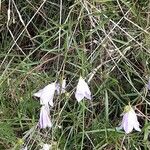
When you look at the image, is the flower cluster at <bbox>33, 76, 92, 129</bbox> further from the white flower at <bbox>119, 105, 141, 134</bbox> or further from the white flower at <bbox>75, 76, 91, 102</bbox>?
the white flower at <bbox>119, 105, 141, 134</bbox>

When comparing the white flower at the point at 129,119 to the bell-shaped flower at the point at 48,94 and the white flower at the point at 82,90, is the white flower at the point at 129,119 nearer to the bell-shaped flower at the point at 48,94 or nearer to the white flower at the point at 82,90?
the white flower at the point at 82,90

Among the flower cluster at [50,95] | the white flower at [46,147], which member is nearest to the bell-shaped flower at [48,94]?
the flower cluster at [50,95]

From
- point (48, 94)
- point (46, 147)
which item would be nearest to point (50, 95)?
point (48, 94)

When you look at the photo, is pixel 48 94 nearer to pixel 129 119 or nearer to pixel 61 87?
pixel 61 87

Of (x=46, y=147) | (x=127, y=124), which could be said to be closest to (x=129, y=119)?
(x=127, y=124)

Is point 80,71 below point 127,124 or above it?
above

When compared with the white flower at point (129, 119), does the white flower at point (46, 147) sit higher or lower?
lower

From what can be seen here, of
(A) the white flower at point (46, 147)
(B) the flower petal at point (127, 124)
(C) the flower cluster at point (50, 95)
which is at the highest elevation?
(C) the flower cluster at point (50, 95)

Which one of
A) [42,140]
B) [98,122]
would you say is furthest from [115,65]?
[42,140]

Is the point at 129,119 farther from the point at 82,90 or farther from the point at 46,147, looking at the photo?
the point at 46,147

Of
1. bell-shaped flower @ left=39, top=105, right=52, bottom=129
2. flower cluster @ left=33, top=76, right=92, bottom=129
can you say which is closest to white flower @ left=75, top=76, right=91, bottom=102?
flower cluster @ left=33, top=76, right=92, bottom=129

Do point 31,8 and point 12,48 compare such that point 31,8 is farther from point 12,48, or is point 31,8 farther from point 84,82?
point 84,82

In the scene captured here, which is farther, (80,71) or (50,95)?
(80,71)
